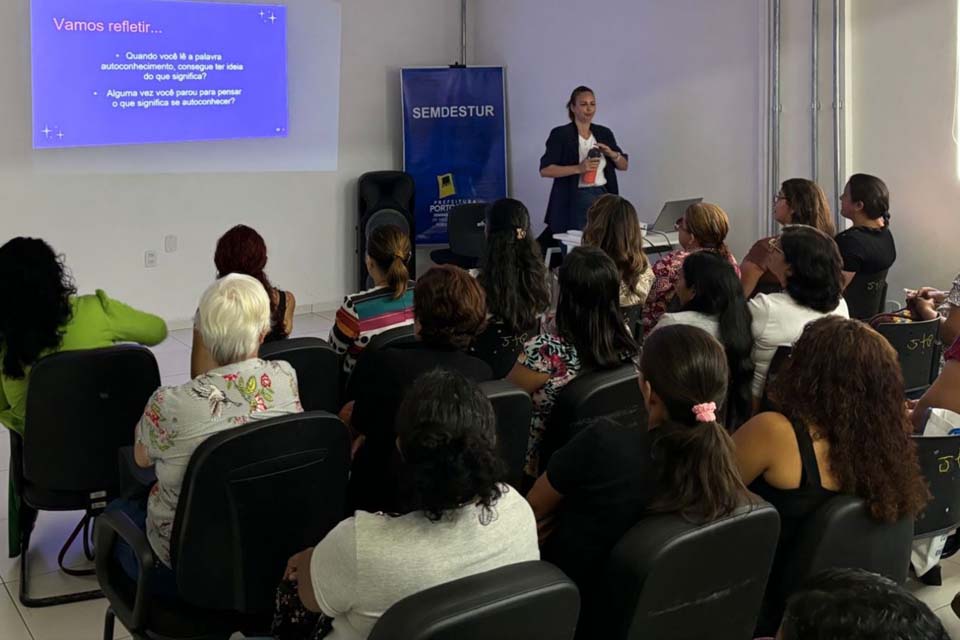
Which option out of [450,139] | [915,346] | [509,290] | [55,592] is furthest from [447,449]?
[450,139]

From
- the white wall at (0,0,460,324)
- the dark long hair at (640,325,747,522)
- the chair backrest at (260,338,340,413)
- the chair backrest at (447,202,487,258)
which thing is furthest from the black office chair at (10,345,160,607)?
the chair backrest at (447,202,487,258)

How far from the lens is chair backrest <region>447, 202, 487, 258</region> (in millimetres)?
7477

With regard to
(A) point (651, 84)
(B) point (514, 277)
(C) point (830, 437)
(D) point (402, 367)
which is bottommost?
(C) point (830, 437)

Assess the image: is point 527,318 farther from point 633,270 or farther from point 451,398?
point 451,398

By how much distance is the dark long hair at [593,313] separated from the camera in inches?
114

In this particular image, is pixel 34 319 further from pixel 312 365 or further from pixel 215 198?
pixel 215 198

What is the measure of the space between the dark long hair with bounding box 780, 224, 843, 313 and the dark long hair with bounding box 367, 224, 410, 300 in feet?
4.40

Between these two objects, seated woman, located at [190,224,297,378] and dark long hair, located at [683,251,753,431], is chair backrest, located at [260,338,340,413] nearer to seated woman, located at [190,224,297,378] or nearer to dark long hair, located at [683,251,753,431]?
seated woman, located at [190,224,297,378]

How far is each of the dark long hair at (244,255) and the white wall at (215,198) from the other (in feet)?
11.0

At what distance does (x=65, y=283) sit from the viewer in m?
3.25

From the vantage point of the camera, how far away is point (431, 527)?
166 centimetres

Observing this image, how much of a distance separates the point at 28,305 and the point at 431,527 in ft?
6.57

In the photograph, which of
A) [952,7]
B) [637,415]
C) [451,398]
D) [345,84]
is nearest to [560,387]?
[637,415]

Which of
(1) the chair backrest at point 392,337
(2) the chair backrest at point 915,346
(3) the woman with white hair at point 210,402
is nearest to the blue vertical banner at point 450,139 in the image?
(1) the chair backrest at point 392,337
